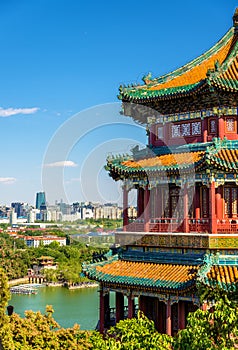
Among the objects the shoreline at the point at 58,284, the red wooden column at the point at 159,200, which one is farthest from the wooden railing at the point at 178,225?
the shoreline at the point at 58,284

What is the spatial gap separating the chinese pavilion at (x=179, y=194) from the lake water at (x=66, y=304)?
83.1 feet

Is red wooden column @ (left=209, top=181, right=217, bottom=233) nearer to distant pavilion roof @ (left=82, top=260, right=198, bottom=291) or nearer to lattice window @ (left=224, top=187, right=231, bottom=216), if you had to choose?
lattice window @ (left=224, top=187, right=231, bottom=216)

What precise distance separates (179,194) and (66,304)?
39556 millimetres

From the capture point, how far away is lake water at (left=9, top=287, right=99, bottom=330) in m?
42.2

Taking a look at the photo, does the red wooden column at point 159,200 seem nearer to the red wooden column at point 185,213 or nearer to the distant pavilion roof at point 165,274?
the red wooden column at point 185,213

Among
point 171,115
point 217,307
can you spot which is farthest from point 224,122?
point 217,307

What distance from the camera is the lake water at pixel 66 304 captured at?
138 feet

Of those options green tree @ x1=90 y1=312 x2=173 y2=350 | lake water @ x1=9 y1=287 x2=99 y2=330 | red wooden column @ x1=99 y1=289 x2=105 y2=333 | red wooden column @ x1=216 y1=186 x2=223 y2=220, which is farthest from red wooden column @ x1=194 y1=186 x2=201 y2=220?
lake water @ x1=9 y1=287 x2=99 y2=330

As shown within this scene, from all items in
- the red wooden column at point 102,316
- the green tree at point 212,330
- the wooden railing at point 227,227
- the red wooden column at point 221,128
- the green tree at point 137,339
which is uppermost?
the red wooden column at point 221,128

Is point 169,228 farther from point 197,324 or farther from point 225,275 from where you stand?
point 197,324

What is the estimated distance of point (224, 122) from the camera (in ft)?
46.2

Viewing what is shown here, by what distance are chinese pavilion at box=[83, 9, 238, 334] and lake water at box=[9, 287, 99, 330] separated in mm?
25321

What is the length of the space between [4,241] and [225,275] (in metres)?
89.6

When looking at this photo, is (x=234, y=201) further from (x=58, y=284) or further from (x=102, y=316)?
(x=58, y=284)
